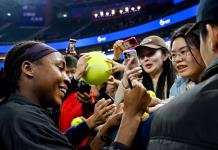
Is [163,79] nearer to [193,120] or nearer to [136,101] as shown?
[136,101]

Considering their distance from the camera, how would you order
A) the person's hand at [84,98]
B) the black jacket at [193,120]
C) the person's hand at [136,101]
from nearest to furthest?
the black jacket at [193,120] → the person's hand at [136,101] → the person's hand at [84,98]

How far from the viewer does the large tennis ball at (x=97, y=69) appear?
2152mm

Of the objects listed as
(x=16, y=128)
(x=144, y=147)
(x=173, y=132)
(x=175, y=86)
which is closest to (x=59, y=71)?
(x=16, y=128)

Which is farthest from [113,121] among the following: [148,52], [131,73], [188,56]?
[148,52]

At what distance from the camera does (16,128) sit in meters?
1.54

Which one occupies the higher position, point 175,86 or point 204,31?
point 204,31

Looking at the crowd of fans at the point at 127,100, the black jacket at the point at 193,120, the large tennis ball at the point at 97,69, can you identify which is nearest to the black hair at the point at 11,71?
the crowd of fans at the point at 127,100

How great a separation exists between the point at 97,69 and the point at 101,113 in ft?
0.91

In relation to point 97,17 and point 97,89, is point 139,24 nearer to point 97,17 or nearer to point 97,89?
point 97,17

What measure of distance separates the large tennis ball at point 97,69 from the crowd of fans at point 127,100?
0.06 metres

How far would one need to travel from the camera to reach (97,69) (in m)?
2.16

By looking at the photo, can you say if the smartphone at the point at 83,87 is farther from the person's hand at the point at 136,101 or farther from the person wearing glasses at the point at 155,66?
the person's hand at the point at 136,101

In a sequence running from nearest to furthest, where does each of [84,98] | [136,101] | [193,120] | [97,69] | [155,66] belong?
[193,120] < [136,101] < [97,69] < [84,98] < [155,66]

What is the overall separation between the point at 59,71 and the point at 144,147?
71 centimetres
